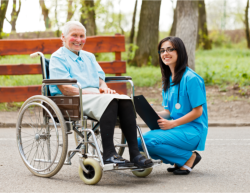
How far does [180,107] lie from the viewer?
3.67 metres

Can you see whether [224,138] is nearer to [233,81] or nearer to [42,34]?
[233,81]

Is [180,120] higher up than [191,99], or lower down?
lower down

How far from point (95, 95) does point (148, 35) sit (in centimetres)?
1110

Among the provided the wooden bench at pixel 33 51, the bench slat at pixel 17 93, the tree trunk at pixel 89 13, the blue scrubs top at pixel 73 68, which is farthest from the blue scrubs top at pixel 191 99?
the tree trunk at pixel 89 13

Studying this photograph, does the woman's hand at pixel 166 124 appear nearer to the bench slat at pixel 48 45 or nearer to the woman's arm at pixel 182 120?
the woman's arm at pixel 182 120

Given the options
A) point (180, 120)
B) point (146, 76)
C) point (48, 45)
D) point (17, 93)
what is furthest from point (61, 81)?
point (146, 76)

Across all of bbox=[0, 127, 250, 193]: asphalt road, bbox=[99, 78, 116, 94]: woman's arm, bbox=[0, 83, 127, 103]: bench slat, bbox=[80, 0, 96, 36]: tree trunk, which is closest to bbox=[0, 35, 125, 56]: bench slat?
bbox=[0, 83, 127, 103]: bench slat

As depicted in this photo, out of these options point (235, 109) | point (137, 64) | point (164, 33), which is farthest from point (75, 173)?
point (164, 33)

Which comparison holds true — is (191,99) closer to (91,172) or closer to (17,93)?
(91,172)

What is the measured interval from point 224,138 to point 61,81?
3.23 metres

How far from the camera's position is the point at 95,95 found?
11.3ft

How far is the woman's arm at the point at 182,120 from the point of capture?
Answer: 3.57 m

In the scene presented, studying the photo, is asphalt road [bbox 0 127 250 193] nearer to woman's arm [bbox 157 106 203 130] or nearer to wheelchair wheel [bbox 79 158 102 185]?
wheelchair wheel [bbox 79 158 102 185]

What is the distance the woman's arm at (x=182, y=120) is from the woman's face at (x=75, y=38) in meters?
1.10
